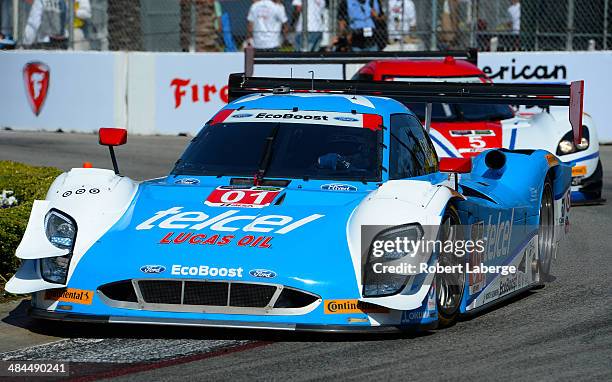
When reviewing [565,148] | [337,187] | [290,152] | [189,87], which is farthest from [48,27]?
[337,187]

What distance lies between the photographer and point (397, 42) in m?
20.1

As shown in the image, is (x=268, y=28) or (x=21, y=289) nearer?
(x=21, y=289)

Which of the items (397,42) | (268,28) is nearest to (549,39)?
(397,42)

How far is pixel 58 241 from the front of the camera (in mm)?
6516

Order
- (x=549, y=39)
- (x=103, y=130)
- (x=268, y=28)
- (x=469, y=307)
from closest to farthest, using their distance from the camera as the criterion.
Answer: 1. (x=469, y=307)
2. (x=103, y=130)
3. (x=549, y=39)
4. (x=268, y=28)

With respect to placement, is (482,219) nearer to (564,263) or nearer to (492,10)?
(564,263)

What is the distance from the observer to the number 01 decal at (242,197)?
22.3ft

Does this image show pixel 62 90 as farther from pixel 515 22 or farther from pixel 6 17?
pixel 515 22

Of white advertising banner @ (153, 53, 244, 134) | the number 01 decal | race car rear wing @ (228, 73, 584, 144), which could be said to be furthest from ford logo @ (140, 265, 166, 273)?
white advertising banner @ (153, 53, 244, 134)

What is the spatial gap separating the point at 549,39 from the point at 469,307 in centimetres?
1321

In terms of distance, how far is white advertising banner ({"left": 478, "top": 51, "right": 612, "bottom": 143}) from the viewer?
18.8 metres

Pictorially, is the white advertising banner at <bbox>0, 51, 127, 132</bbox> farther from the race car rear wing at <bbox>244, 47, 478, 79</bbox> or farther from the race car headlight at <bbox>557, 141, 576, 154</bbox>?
the race car headlight at <bbox>557, 141, 576, 154</bbox>

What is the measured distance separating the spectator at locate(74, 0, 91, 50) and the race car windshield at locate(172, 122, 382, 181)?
14.1m

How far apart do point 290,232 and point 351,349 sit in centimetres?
72
